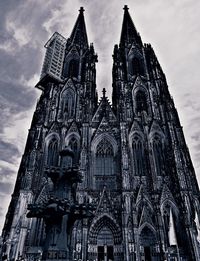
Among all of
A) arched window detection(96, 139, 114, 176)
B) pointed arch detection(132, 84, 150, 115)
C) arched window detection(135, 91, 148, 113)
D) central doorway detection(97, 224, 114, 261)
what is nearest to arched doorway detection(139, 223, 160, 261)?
central doorway detection(97, 224, 114, 261)

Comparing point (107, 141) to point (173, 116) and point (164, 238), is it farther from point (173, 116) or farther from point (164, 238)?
point (164, 238)

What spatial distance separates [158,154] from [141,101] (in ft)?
22.0

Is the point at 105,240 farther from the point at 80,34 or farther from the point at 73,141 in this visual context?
the point at 80,34

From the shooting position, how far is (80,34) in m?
34.0

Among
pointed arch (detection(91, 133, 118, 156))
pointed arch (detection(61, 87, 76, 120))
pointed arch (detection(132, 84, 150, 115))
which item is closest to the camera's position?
pointed arch (detection(91, 133, 118, 156))

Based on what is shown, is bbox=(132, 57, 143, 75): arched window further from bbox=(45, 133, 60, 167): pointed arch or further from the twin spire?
bbox=(45, 133, 60, 167): pointed arch

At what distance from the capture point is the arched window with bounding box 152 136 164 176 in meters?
20.0

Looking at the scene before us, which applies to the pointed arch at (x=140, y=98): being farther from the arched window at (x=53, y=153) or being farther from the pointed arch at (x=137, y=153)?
the arched window at (x=53, y=153)

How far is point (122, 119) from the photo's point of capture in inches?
873

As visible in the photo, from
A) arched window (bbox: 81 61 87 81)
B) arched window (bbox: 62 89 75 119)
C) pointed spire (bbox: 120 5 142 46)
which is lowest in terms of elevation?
arched window (bbox: 62 89 75 119)

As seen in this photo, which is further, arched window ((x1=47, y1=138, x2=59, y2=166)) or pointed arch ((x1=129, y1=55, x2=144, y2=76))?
pointed arch ((x1=129, y1=55, x2=144, y2=76))

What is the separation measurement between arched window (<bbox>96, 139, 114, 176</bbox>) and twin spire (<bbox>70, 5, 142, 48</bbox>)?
16.3 metres

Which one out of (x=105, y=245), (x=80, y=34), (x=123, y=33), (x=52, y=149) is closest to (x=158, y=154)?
(x=105, y=245)

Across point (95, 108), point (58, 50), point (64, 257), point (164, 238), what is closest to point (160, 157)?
point (164, 238)
